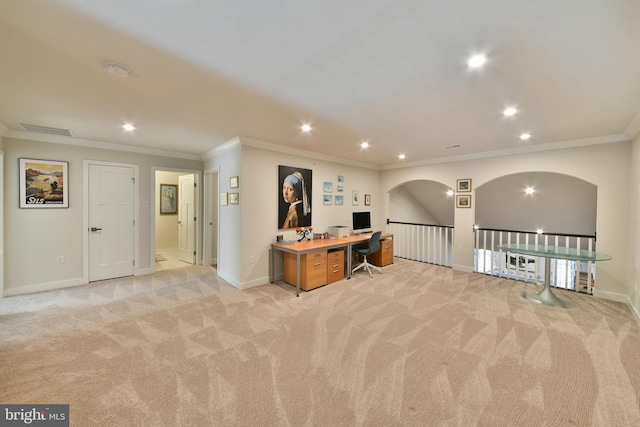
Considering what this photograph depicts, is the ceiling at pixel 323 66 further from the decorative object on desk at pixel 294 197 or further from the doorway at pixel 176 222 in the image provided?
the doorway at pixel 176 222

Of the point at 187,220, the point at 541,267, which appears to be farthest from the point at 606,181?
the point at 187,220

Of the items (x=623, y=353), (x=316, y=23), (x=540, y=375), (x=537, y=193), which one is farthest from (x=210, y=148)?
(x=537, y=193)

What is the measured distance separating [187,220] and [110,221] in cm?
157

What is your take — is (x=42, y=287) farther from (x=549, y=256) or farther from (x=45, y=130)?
(x=549, y=256)

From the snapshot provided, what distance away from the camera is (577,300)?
3686 mm

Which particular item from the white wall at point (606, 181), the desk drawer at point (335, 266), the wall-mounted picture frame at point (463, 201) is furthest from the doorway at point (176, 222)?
the white wall at point (606, 181)

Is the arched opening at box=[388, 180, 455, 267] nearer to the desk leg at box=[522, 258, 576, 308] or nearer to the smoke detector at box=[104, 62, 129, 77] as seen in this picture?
the desk leg at box=[522, 258, 576, 308]

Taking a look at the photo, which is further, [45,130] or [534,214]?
[534,214]

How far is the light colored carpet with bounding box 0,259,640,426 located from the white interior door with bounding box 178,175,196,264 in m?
2.13

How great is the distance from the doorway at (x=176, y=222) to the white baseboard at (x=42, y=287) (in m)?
1.15

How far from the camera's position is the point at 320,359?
227 cm

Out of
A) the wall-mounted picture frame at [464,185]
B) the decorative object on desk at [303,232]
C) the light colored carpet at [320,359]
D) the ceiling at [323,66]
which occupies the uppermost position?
the ceiling at [323,66]

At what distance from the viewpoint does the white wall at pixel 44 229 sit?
3700mm

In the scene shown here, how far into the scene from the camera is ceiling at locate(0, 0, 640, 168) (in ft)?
4.62
